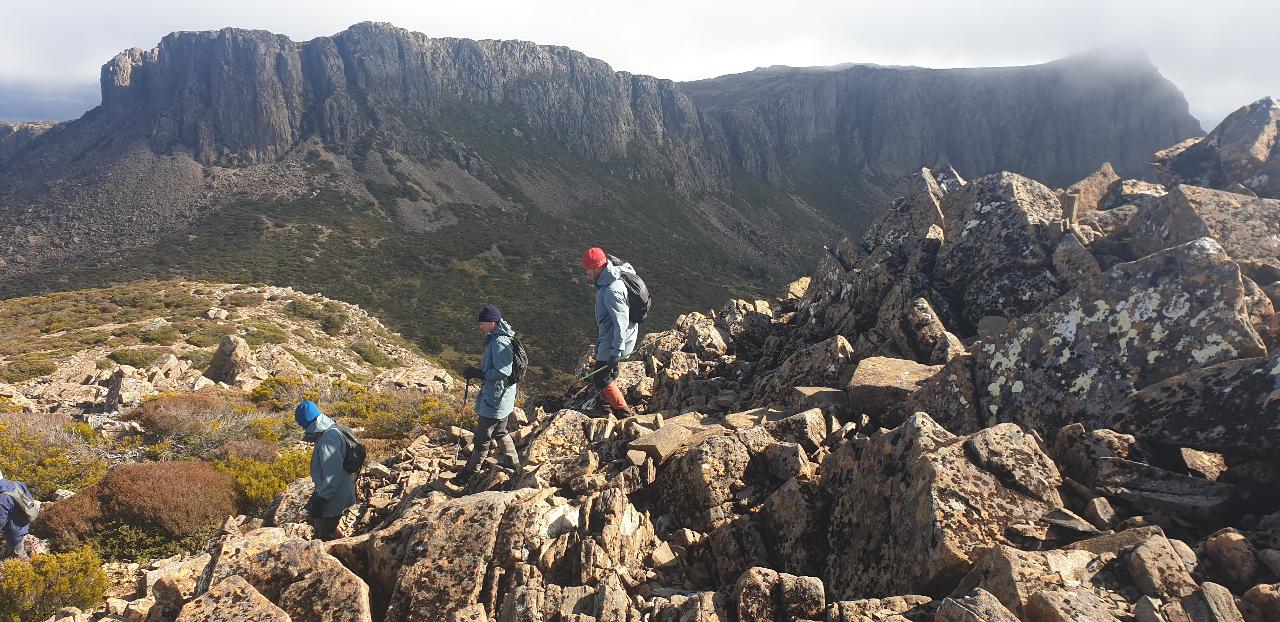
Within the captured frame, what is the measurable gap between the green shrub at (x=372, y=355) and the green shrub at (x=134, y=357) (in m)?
14.3

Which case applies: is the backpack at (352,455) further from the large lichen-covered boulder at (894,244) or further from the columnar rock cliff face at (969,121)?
the columnar rock cliff face at (969,121)

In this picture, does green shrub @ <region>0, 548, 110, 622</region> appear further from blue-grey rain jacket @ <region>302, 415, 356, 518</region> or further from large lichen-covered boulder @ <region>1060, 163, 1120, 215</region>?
large lichen-covered boulder @ <region>1060, 163, 1120, 215</region>

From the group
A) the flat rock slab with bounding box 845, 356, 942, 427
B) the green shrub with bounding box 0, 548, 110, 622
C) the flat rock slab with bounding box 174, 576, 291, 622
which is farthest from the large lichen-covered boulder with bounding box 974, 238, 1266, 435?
the green shrub with bounding box 0, 548, 110, 622

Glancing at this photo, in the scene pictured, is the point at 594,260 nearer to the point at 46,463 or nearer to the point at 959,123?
the point at 46,463

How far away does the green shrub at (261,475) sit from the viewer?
10633 mm

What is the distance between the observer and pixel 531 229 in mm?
104438

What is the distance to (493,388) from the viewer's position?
8.01 meters

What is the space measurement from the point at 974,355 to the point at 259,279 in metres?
75.2

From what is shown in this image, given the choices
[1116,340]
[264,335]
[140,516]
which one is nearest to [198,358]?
[264,335]

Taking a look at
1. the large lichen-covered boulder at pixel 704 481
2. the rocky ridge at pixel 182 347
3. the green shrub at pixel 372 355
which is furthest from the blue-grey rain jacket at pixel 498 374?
the green shrub at pixel 372 355

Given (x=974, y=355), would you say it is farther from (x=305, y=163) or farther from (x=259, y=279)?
(x=305, y=163)

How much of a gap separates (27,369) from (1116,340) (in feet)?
116

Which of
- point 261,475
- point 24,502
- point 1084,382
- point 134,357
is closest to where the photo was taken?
point 1084,382

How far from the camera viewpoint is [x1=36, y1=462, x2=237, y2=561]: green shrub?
935 centimetres
